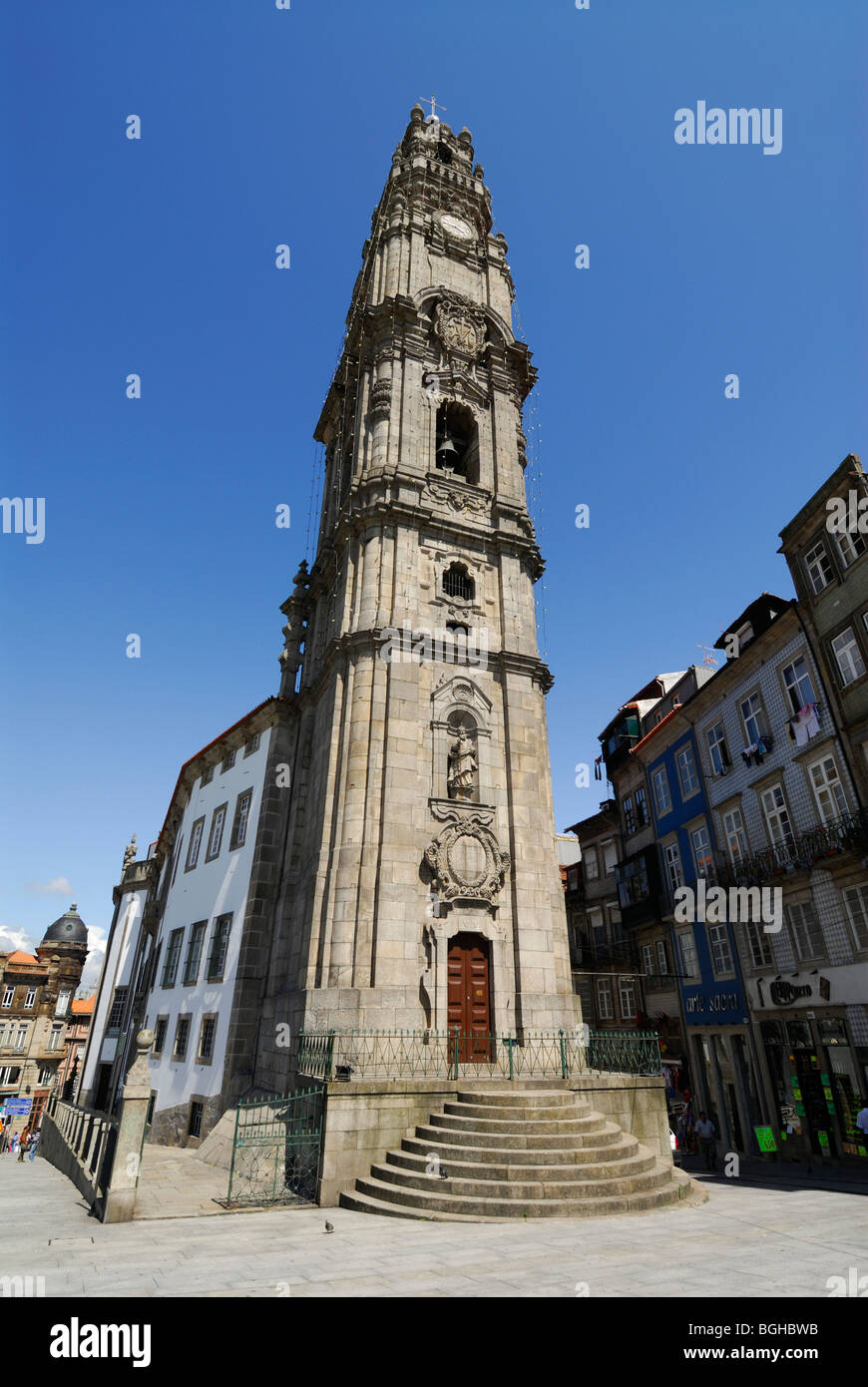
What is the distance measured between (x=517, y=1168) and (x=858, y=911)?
13606 millimetres

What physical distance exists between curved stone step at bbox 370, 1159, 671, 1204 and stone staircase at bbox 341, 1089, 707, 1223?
0.05ft

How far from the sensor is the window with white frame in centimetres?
2297

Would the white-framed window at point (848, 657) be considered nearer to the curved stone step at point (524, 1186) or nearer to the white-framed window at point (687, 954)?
the white-framed window at point (687, 954)

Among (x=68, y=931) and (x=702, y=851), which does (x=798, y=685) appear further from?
(x=68, y=931)

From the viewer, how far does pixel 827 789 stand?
21.5m

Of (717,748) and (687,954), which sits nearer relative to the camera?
(717,748)

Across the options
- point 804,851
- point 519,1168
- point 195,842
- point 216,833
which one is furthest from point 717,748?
point 195,842

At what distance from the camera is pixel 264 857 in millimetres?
25016

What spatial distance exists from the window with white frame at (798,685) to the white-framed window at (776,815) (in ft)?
10.1

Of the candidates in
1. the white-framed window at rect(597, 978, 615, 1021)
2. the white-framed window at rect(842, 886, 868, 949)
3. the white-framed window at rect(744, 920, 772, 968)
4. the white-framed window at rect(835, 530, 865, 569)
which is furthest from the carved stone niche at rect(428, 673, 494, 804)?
the white-framed window at rect(597, 978, 615, 1021)

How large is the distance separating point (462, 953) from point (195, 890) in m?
15.8

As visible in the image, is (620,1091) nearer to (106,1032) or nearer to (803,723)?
(803,723)

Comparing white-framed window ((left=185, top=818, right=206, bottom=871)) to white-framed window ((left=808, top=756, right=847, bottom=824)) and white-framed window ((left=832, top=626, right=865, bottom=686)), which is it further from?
white-framed window ((left=832, top=626, right=865, bottom=686))
